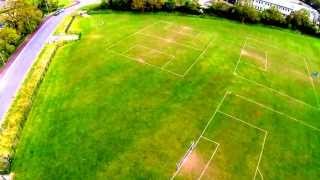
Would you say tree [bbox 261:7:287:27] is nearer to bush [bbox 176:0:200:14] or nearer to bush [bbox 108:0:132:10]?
bush [bbox 176:0:200:14]

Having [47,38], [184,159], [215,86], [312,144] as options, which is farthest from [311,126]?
[47,38]

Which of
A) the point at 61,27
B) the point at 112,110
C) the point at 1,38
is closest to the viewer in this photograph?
the point at 112,110

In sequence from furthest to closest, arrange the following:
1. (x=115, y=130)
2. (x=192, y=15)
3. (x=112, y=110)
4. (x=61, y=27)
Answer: (x=192, y=15), (x=61, y=27), (x=112, y=110), (x=115, y=130)

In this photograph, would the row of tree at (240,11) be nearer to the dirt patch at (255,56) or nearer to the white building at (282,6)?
the white building at (282,6)

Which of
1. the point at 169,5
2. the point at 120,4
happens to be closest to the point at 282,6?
the point at 169,5

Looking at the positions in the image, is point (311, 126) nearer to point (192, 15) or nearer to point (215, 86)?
point (215, 86)

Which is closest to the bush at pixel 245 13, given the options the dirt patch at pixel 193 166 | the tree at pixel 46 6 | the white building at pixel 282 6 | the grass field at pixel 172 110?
the white building at pixel 282 6

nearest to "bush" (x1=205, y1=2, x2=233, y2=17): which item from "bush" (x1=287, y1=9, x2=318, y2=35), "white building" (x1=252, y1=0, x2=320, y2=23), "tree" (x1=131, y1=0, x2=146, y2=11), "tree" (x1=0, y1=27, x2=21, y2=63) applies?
"white building" (x1=252, y1=0, x2=320, y2=23)
